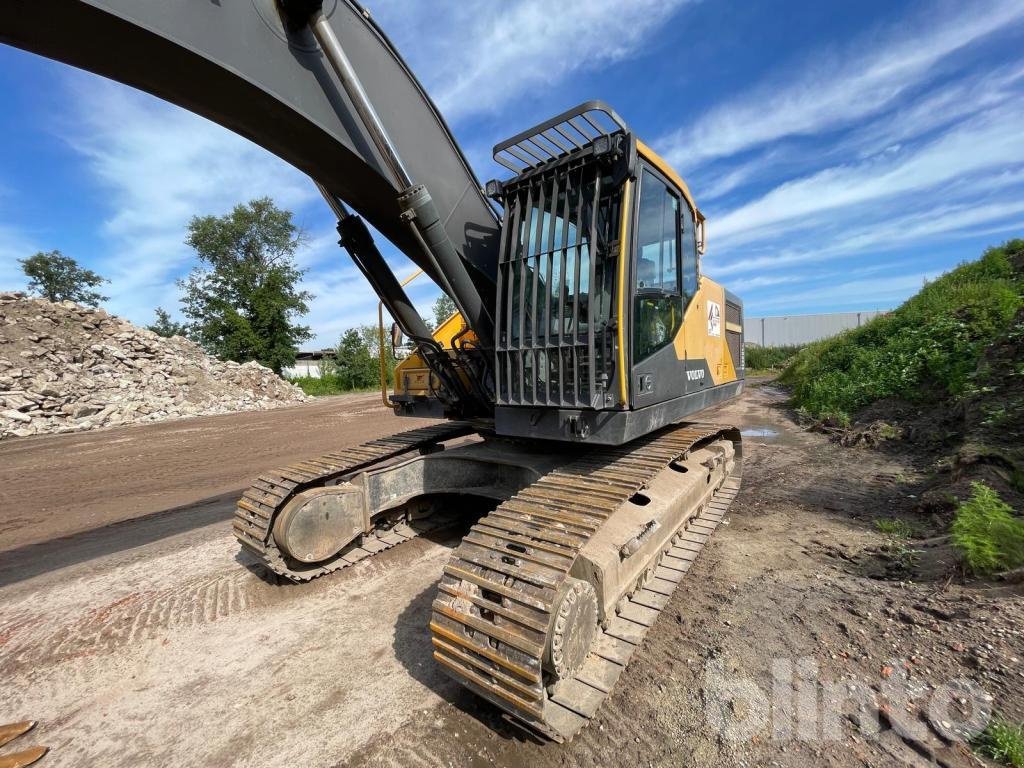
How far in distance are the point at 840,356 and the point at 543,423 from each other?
12863 mm

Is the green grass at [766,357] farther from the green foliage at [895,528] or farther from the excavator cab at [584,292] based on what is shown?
the excavator cab at [584,292]

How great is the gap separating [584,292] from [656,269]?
821mm

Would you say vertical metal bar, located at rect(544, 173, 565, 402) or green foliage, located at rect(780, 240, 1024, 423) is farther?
green foliage, located at rect(780, 240, 1024, 423)

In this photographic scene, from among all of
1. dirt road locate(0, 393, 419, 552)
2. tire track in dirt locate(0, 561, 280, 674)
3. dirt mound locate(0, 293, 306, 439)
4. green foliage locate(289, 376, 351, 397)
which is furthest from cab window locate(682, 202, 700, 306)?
green foliage locate(289, 376, 351, 397)

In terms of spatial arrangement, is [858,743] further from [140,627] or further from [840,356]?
[840,356]

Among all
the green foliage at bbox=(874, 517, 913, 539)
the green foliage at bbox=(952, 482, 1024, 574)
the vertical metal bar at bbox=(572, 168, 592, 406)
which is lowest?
the green foliage at bbox=(874, 517, 913, 539)

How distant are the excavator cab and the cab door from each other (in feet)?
0.04

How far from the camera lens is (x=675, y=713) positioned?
2.46 meters

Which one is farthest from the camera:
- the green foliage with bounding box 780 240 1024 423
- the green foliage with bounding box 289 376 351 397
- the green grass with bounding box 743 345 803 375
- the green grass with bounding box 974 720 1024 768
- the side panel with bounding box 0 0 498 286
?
the green foliage with bounding box 289 376 351 397

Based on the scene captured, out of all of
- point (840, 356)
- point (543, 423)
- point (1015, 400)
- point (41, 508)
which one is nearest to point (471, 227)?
point (543, 423)

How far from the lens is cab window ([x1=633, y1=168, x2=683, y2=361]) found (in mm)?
3312

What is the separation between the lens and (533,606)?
84.9 inches

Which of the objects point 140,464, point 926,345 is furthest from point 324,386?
point 926,345

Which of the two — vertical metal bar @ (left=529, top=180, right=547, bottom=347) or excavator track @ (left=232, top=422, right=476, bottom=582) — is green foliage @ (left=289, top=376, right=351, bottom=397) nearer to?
excavator track @ (left=232, top=422, right=476, bottom=582)
